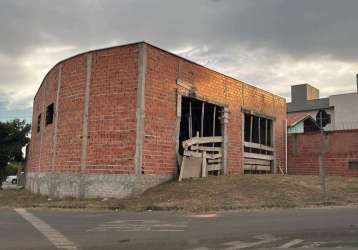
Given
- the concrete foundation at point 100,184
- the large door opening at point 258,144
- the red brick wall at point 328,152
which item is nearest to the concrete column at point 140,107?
the concrete foundation at point 100,184

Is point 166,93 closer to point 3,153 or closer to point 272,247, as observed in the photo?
point 272,247

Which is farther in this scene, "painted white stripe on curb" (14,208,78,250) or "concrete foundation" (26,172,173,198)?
"concrete foundation" (26,172,173,198)

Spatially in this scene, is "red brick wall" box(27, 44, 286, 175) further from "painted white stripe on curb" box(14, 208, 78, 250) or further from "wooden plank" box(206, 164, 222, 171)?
"painted white stripe on curb" box(14, 208, 78, 250)

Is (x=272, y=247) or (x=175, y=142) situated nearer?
(x=272, y=247)

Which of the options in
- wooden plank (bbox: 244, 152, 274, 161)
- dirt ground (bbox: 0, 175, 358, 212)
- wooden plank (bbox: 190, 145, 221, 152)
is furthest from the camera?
wooden plank (bbox: 244, 152, 274, 161)

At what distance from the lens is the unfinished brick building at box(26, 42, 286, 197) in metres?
20.1

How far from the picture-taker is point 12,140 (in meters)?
38.8

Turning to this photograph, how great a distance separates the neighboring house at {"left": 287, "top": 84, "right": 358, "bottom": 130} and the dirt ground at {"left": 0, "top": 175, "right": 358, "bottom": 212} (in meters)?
30.7

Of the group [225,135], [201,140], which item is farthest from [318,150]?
[201,140]

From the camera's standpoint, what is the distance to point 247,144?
27.2m

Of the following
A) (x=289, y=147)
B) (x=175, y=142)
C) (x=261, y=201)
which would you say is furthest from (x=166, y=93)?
(x=289, y=147)

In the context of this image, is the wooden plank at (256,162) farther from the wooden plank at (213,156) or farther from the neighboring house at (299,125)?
the neighboring house at (299,125)

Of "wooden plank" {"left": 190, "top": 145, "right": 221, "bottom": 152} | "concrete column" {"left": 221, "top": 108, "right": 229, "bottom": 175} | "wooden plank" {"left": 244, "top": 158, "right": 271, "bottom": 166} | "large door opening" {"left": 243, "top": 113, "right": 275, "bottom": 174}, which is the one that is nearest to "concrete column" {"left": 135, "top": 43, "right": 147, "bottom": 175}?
"wooden plank" {"left": 190, "top": 145, "right": 221, "bottom": 152}

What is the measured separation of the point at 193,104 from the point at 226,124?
2251mm
